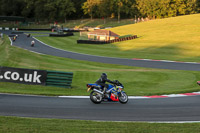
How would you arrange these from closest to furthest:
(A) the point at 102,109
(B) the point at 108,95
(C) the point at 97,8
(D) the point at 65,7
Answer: (A) the point at 102,109
(B) the point at 108,95
(C) the point at 97,8
(D) the point at 65,7

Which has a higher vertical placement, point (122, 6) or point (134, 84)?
point (122, 6)

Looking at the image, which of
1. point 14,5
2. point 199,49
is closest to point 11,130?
point 199,49

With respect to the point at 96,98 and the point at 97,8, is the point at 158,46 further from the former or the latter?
the point at 97,8

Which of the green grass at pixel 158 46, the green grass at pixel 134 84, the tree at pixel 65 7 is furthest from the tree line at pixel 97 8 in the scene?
the green grass at pixel 134 84

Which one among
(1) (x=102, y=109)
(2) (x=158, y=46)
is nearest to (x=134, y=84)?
(1) (x=102, y=109)

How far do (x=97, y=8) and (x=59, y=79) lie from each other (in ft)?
363

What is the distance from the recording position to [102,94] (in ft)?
49.3

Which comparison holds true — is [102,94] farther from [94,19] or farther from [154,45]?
[94,19]

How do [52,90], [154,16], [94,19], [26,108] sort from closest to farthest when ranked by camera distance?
[26,108], [52,90], [154,16], [94,19]

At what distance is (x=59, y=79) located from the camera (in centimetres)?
1909

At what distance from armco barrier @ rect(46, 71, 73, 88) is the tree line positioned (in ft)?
312

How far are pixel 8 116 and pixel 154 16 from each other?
109 m

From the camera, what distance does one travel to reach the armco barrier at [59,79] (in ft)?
62.5

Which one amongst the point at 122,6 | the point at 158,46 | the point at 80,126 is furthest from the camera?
the point at 122,6
